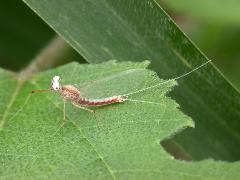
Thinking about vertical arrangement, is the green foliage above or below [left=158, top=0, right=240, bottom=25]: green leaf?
below

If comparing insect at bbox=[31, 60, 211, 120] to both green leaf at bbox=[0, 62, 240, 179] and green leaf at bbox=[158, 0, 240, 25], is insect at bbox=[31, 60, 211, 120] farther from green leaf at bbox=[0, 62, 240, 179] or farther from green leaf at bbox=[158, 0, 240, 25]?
green leaf at bbox=[158, 0, 240, 25]

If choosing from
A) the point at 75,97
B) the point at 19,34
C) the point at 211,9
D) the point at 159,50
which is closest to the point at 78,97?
the point at 75,97

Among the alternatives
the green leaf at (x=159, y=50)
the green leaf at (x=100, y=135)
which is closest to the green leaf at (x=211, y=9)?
the green leaf at (x=159, y=50)

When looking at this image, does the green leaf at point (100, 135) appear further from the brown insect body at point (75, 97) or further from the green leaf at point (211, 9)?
the green leaf at point (211, 9)

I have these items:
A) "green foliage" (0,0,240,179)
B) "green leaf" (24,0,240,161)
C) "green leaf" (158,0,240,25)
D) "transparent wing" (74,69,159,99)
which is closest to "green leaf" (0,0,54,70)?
"green leaf" (158,0,240,25)

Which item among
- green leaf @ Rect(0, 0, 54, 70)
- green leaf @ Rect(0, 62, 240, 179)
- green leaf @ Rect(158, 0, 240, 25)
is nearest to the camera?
green leaf @ Rect(0, 62, 240, 179)

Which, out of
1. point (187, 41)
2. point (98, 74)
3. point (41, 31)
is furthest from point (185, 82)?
point (41, 31)

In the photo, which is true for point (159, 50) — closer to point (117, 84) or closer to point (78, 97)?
point (117, 84)

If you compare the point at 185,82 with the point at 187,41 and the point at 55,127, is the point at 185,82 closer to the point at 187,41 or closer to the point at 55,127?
the point at 187,41
